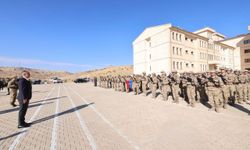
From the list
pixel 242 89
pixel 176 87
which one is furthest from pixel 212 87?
pixel 242 89

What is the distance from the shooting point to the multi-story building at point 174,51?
39844mm

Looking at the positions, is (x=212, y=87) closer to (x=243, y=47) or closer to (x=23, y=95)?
(x=23, y=95)

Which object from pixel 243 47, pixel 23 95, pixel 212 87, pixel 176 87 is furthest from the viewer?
pixel 243 47

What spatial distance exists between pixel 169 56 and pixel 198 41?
12.4m

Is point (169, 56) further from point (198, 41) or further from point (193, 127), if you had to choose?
point (193, 127)

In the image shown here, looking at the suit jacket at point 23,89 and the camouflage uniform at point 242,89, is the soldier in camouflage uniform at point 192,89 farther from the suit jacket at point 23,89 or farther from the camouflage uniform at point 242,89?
the suit jacket at point 23,89

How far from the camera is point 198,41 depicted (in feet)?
152

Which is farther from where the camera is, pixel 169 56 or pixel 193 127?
pixel 169 56

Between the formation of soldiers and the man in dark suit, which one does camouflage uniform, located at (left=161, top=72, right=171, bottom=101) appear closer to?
the formation of soldiers

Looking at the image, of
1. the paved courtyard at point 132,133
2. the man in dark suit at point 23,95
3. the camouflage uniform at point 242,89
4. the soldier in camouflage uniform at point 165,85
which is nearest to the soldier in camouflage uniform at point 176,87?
the soldier in camouflage uniform at point 165,85

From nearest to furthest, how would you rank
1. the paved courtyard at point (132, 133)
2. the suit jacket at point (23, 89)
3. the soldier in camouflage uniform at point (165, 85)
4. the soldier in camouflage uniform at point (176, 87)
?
the paved courtyard at point (132, 133) → the suit jacket at point (23, 89) → the soldier in camouflage uniform at point (176, 87) → the soldier in camouflage uniform at point (165, 85)

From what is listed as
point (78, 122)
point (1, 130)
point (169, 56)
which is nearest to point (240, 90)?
point (78, 122)

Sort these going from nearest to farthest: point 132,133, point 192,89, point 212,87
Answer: point 132,133 → point 212,87 → point 192,89

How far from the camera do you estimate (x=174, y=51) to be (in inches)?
1575
